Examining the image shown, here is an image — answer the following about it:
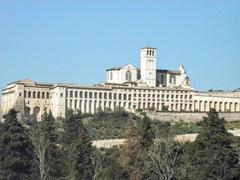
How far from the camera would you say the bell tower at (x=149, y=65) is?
121938mm

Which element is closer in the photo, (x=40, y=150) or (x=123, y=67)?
(x=40, y=150)

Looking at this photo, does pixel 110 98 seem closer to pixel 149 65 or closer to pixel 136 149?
pixel 149 65

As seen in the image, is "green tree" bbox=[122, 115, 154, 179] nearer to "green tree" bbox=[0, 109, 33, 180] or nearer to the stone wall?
"green tree" bbox=[0, 109, 33, 180]

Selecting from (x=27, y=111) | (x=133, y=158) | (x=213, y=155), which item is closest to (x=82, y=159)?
(x=133, y=158)

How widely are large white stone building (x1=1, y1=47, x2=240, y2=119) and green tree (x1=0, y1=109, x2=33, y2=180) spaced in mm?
52508

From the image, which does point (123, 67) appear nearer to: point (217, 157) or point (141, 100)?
point (141, 100)

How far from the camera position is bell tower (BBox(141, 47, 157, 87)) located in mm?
121938

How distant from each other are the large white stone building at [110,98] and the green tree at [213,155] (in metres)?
60.0

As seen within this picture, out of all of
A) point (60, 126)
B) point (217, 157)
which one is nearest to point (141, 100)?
point (60, 126)

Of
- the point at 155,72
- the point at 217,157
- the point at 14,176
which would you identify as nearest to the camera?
the point at 217,157

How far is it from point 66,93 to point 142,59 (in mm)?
17342

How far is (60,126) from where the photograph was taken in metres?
97.9

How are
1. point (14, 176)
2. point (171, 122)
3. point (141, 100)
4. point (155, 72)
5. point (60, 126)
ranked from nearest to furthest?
point (14, 176) < point (60, 126) < point (171, 122) < point (141, 100) < point (155, 72)

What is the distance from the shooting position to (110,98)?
373 feet
